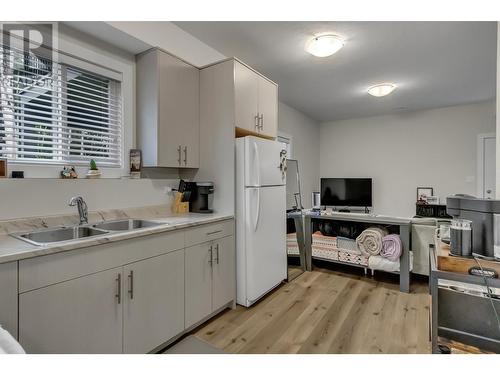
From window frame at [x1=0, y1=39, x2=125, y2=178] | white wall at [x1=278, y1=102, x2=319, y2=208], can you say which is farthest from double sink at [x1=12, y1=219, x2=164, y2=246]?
white wall at [x1=278, y1=102, x2=319, y2=208]

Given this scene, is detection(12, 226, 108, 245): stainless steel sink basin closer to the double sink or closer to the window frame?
the double sink

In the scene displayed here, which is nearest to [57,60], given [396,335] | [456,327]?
[456,327]

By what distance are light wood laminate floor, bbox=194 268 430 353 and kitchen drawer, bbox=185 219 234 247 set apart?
0.71 m

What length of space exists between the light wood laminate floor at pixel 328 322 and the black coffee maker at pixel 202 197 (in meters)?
0.96

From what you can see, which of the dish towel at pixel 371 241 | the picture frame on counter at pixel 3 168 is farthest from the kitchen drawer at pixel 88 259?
the dish towel at pixel 371 241

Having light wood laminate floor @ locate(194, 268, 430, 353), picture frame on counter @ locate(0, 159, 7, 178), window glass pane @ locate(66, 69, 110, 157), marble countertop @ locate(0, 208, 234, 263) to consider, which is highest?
window glass pane @ locate(66, 69, 110, 157)

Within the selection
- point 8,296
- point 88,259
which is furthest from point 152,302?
point 8,296

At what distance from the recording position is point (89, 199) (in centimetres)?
196

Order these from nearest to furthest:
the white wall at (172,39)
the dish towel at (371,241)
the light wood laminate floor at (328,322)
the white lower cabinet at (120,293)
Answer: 1. the white lower cabinet at (120,293)
2. the light wood laminate floor at (328,322)
3. the white wall at (172,39)
4. the dish towel at (371,241)

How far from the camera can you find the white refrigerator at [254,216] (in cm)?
235

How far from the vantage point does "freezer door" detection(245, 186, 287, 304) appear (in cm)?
237

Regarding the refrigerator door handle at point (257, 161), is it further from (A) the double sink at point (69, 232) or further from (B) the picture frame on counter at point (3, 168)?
(B) the picture frame on counter at point (3, 168)

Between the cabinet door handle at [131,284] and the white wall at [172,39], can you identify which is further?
the white wall at [172,39]
